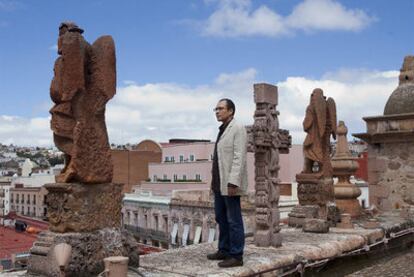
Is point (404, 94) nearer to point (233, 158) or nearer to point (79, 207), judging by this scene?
point (233, 158)

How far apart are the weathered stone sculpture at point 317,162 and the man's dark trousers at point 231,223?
285cm

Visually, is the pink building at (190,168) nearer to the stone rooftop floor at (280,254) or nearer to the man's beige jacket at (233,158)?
the stone rooftop floor at (280,254)

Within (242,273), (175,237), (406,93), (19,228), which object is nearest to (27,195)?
(19,228)

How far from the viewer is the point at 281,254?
5957 millimetres

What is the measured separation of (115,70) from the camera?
5.14 m

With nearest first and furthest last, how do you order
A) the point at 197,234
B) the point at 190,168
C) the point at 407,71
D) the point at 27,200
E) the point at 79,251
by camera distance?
the point at 79,251 < the point at 407,71 < the point at 197,234 < the point at 190,168 < the point at 27,200

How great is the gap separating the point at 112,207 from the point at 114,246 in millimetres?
385

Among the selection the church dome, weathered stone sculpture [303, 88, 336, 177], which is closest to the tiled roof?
the church dome

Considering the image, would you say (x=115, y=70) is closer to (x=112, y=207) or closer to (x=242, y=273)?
(x=112, y=207)

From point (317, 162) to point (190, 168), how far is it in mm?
39687

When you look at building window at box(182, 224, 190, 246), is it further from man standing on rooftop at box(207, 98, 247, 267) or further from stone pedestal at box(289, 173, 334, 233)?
man standing on rooftop at box(207, 98, 247, 267)

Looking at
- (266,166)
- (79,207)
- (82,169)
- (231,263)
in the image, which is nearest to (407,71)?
(266,166)

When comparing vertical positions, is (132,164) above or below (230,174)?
above

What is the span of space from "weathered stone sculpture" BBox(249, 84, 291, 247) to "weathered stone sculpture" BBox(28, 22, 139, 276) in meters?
2.06
